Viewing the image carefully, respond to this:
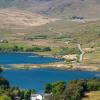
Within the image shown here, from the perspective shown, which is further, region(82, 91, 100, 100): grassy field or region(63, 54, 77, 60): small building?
region(63, 54, 77, 60): small building

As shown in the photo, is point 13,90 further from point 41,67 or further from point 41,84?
point 41,67

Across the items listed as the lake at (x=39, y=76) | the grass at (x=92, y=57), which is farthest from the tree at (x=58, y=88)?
the grass at (x=92, y=57)

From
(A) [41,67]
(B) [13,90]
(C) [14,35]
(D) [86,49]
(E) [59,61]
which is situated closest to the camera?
(B) [13,90]

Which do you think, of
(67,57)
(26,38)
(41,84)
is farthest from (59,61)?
(26,38)

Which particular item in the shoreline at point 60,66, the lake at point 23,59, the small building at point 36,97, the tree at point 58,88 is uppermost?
the lake at point 23,59

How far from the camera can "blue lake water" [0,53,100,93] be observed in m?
85.6

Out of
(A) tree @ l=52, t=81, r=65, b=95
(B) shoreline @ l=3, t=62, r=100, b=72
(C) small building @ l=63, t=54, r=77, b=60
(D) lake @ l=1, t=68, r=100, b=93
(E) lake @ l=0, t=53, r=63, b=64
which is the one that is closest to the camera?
(A) tree @ l=52, t=81, r=65, b=95

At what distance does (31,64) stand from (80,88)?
4339cm

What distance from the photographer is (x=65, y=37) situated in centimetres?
16262

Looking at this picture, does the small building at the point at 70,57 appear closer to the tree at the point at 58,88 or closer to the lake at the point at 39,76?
the lake at the point at 39,76

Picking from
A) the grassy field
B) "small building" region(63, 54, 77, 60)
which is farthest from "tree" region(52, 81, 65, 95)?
"small building" region(63, 54, 77, 60)

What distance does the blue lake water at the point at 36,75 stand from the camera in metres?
85.6

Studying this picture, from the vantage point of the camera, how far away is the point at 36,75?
96938mm

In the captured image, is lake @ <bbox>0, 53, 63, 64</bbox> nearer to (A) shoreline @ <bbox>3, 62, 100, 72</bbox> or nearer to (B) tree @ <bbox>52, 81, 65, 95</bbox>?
(A) shoreline @ <bbox>3, 62, 100, 72</bbox>
